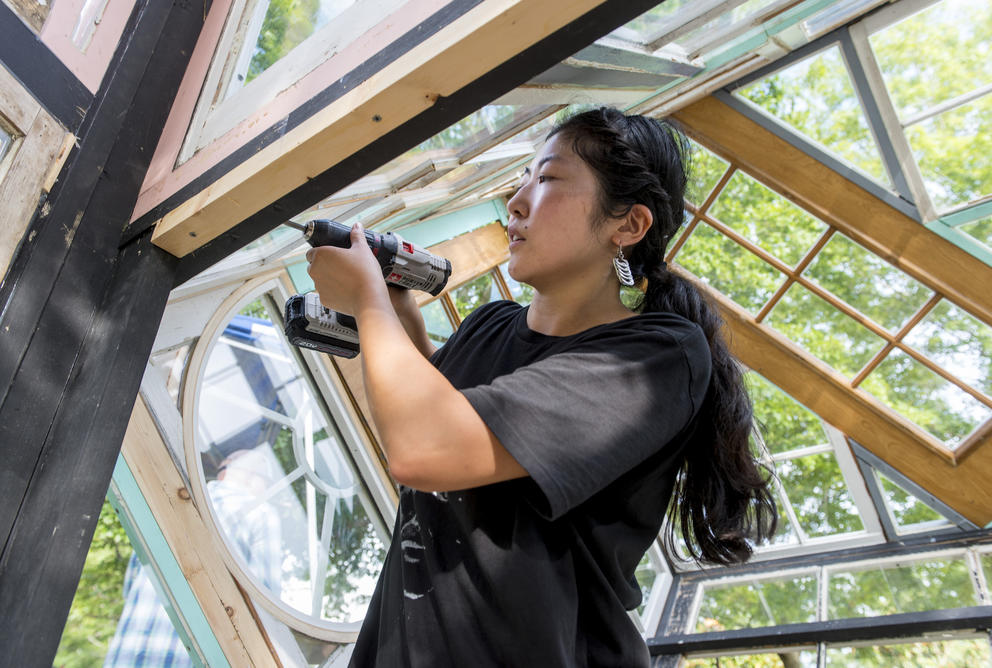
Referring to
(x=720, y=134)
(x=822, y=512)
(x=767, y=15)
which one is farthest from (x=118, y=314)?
(x=822, y=512)

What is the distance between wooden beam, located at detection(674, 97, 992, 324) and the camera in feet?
11.6

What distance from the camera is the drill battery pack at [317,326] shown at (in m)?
1.21

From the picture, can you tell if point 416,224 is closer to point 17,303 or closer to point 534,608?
point 17,303

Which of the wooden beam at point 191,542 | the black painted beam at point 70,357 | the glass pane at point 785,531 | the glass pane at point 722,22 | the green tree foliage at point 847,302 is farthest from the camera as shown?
the glass pane at point 785,531

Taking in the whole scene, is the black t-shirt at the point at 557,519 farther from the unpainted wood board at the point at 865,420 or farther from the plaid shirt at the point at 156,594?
the unpainted wood board at the point at 865,420

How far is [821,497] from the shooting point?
4426 millimetres

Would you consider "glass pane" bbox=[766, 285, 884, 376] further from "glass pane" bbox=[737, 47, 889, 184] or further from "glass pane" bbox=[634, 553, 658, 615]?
"glass pane" bbox=[634, 553, 658, 615]

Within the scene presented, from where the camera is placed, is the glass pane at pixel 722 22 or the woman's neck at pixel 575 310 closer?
the woman's neck at pixel 575 310

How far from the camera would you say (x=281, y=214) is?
988 millimetres

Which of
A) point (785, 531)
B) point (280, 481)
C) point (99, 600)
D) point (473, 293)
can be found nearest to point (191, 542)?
point (99, 600)

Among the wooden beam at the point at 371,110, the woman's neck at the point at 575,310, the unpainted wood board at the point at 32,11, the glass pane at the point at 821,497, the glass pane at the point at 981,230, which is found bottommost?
the glass pane at the point at 821,497

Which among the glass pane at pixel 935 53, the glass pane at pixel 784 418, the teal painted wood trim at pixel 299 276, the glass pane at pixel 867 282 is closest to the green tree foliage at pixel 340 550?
the teal painted wood trim at pixel 299 276

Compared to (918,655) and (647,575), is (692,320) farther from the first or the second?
(647,575)

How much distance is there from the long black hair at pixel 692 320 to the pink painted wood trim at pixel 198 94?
1.01ft
